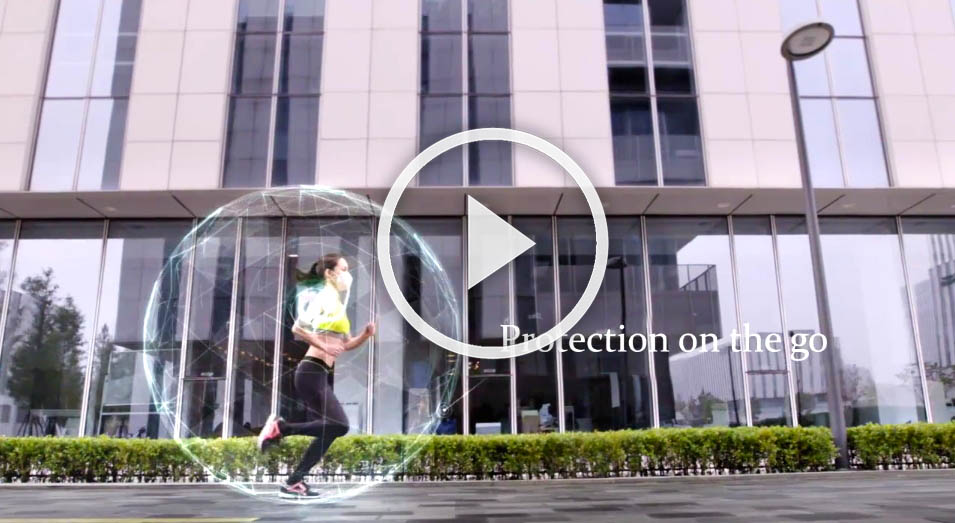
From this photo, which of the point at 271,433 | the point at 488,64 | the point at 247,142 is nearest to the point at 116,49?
the point at 247,142

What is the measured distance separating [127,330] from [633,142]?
13.1m

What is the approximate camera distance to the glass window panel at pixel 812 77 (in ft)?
57.1

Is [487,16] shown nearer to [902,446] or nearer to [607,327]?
[607,327]

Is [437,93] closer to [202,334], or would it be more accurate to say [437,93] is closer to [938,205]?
[202,334]

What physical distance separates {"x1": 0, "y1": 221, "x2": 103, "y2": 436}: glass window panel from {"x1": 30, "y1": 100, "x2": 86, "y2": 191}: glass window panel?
5.18 ft

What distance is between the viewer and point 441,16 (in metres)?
17.5

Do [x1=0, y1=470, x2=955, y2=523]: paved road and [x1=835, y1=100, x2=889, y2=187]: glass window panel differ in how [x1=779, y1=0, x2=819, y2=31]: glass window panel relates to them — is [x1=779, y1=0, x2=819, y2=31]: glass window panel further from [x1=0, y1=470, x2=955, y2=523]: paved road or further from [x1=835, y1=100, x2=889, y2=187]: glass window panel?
[x1=0, y1=470, x2=955, y2=523]: paved road

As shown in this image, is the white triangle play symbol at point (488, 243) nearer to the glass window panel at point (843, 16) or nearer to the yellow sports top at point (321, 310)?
the glass window panel at point (843, 16)

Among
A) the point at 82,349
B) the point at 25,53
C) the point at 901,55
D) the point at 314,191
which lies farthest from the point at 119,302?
the point at 901,55

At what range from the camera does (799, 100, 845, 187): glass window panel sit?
53.9 ft

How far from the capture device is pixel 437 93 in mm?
16844

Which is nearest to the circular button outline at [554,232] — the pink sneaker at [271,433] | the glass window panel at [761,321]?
the glass window panel at [761,321]

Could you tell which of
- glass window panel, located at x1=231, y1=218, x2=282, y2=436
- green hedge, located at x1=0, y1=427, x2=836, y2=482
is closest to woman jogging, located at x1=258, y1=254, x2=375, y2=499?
glass window panel, located at x1=231, y1=218, x2=282, y2=436

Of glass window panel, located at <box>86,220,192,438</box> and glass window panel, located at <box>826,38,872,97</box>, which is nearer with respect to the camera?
glass window panel, located at <box>86,220,192,438</box>
